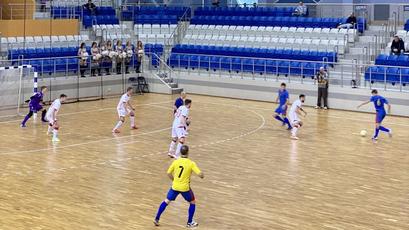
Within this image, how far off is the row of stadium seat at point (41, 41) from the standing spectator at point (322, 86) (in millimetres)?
13320

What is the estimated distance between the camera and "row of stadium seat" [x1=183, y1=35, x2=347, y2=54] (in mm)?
34531

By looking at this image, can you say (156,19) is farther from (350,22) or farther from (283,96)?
(283,96)

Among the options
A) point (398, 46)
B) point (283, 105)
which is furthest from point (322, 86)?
point (283, 105)

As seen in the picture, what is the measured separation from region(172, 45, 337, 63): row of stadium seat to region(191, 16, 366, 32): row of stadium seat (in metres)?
2.86

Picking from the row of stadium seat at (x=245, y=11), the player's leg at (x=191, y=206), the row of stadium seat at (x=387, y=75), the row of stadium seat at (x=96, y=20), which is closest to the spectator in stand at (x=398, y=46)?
the row of stadium seat at (x=387, y=75)

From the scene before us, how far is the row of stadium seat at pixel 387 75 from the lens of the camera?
29.2 metres

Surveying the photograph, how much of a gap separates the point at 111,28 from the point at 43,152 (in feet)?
64.5

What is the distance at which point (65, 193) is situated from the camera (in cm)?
1589

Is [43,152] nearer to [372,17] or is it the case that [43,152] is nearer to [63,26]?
[63,26]

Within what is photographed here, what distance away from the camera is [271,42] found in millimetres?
36812

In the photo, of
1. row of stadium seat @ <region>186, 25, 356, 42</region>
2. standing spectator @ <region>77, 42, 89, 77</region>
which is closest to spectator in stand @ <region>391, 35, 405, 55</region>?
row of stadium seat @ <region>186, 25, 356, 42</region>

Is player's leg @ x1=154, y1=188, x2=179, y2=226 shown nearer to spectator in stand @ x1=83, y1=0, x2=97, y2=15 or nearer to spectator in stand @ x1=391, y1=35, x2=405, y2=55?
spectator in stand @ x1=391, y1=35, x2=405, y2=55

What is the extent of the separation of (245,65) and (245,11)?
6.64 metres

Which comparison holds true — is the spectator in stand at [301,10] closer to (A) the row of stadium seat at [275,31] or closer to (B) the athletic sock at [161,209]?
(A) the row of stadium seat at [275,31]
